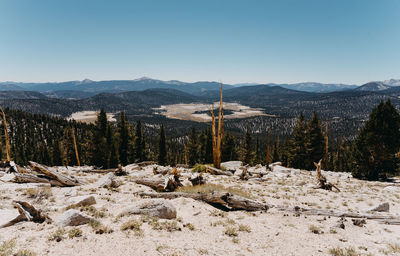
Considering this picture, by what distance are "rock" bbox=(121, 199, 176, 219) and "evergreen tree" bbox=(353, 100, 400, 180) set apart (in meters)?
32.1

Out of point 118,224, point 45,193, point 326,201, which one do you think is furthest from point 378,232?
point 45,193

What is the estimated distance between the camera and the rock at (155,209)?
1014 centimetres

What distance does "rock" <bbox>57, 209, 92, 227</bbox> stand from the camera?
8.49 m

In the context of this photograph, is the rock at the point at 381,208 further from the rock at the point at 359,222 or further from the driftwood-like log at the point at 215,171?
the driftwood-like log at the point at 215,171

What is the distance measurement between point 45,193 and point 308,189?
21.4 meters

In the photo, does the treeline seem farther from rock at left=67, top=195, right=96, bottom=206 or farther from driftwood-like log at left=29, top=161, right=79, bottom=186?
rock at left=67, top=195, right=96, bottom=206

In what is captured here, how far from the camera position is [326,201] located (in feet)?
50.9

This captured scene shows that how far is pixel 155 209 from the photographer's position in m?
10.2

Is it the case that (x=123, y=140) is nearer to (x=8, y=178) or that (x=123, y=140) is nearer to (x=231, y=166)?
(x=231, y=166)

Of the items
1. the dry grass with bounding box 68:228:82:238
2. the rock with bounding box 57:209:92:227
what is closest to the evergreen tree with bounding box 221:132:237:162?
the rock with bounding box 57:209:92:227

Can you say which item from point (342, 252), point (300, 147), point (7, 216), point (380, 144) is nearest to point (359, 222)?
point (342, 252)

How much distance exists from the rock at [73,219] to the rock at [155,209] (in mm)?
1799

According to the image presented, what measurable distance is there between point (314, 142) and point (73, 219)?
4322 centimetres

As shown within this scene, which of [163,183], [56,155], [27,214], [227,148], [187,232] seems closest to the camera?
[27,214]
